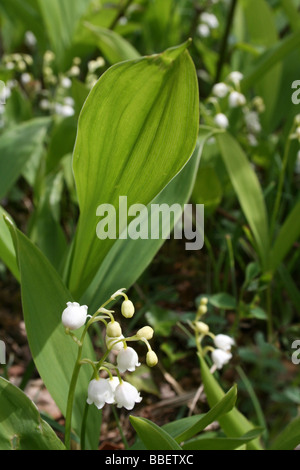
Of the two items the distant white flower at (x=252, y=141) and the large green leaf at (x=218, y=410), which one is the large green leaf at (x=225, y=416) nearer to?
the large green leaf at (x=218, y=410)

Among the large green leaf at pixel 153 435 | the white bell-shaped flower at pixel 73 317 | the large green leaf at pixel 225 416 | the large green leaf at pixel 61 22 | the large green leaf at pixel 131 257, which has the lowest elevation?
the large green leaf at pixel 225 416

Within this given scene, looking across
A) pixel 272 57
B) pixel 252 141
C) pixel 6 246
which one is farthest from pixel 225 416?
pixel 252 141

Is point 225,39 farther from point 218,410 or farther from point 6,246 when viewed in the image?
point 218,410

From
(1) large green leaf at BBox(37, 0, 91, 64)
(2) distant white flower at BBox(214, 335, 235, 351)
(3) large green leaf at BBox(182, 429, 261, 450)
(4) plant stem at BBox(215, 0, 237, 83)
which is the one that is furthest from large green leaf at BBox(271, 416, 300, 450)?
(1) large green leaf at BBox(37, 0, 91, 64)

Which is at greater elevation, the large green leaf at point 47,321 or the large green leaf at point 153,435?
the large green leaf at point 47,321

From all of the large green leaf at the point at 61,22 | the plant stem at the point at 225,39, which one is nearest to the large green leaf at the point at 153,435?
the plant stem at the point at 225,39

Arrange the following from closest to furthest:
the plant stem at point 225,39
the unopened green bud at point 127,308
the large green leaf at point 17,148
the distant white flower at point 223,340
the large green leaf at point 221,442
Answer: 1. the unopened green bud at point 127,308
2. the large green leaf at point 221,442
3. the distant white flower at point 223,340
4. the large green leaf at point 17,148
5. the plant stem at point 225,39
